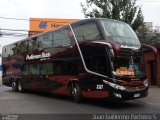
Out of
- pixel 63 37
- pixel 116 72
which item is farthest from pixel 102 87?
pixel 63 37

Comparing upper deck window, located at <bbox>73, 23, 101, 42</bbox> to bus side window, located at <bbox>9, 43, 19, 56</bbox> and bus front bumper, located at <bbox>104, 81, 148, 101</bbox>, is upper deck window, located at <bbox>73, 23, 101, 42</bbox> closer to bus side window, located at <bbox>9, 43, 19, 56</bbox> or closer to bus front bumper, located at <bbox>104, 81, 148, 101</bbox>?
bus front bumper, located at <bbox>104, 81, 148, 101</bbox>

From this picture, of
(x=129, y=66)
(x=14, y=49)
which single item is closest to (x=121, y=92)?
(x=129, y=66)

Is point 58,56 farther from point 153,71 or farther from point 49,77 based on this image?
point 153,71

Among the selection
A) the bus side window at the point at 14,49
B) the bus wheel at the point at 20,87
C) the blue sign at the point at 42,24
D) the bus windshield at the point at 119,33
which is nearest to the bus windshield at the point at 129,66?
the bus windshield at the point at 119,33

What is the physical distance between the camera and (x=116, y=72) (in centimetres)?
1511

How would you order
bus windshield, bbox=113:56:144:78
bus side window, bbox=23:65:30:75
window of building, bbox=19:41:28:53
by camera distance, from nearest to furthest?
bus windshield, bbox=113:56:144:78 → bus side window, bbox=23:65:30:75 → window of building, bbox=19:41:28:53

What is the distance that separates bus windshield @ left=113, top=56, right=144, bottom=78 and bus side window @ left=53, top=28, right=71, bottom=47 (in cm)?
372

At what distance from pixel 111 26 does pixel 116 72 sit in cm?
254

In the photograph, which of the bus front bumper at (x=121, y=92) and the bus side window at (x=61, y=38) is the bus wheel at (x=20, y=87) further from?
the bus front bumper at (x=121, y=92)

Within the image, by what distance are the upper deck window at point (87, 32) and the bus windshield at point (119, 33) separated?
1.45ft

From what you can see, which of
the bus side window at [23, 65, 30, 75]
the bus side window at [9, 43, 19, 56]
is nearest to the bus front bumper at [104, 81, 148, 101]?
the bus side window at [23, 65, 30, 75]

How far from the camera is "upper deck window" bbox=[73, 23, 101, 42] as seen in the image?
53.7 ft

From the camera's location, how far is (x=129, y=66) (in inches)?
613

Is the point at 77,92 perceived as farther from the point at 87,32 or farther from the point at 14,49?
the point at 14,49
